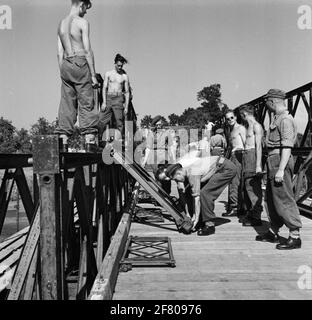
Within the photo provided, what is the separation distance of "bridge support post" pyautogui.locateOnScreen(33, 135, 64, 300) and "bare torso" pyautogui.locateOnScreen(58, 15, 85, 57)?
2.92 meters

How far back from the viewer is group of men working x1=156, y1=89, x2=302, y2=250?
461cm

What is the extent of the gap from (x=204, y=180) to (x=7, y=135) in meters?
85.0

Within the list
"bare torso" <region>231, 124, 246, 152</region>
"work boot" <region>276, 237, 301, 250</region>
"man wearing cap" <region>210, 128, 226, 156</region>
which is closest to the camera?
"work boot" <region>276, 237, 301, 250</region>

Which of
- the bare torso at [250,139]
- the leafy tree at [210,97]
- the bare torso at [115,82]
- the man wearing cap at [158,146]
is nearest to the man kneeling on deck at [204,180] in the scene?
the bare torso at [250,139]

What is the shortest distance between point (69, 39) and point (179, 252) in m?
2.98

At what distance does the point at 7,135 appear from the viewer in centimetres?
8462

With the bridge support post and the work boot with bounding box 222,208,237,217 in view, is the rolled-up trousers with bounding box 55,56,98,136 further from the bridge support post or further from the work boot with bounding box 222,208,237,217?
the work boot with bounding box 222,208,237,217

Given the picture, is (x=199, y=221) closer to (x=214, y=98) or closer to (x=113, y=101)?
(x=113, y=101)

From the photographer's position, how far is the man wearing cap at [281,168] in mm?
4559

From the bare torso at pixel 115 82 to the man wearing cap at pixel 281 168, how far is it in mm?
3722

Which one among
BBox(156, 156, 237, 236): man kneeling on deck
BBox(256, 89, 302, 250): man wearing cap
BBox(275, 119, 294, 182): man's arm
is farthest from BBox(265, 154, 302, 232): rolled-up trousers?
BBox(156, 156, 237, 236): man kneeling on deck

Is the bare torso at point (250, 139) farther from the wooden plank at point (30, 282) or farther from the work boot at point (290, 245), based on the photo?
the wooden plank at point (30, 282)
